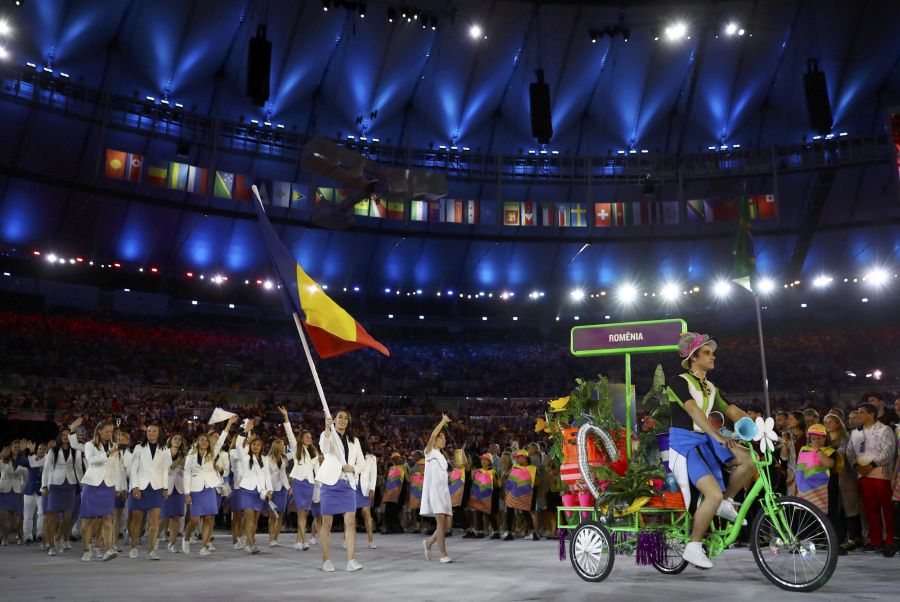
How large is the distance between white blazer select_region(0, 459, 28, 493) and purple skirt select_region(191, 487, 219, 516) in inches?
192

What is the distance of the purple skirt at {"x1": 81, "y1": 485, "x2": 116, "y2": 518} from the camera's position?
10258mm

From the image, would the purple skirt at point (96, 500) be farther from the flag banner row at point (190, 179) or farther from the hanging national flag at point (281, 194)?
the hanging national flag at point (281, 194)

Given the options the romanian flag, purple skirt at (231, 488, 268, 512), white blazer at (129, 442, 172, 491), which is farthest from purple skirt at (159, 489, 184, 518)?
the romanian flag

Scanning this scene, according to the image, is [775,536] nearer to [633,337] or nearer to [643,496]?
[643,496]

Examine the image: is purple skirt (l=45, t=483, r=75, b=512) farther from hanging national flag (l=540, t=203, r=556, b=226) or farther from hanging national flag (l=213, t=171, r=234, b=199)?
hanging national flag (l=540, t=203, r=556, b=226)

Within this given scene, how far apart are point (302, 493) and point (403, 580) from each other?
5.26 m

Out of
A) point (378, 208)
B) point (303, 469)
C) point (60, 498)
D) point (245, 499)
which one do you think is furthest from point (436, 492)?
point (378, 208)

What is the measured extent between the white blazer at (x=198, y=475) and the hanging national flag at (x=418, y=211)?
23.0 meters

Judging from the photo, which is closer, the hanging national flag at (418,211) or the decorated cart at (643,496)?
the decorated cart at (643,496)

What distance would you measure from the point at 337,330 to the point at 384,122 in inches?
1141

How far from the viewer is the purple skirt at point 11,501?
14.0m

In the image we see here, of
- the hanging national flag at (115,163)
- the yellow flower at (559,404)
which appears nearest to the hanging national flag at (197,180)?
the hanging national flag at (115,163)

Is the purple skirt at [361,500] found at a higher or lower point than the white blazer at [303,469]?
lower

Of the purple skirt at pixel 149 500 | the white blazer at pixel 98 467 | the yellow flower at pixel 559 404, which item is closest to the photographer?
the yellow flower at pixel 559 404
